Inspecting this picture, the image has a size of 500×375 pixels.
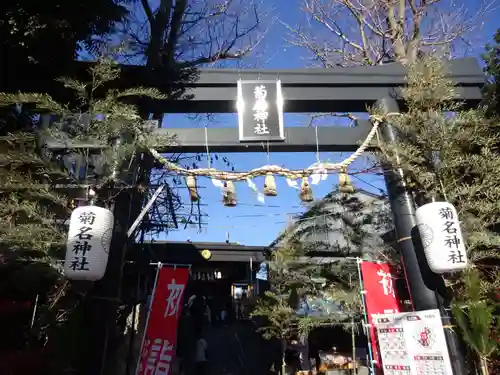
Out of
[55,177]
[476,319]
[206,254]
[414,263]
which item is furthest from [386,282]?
[206,254]

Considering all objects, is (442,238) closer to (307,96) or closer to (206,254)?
→ (307,96)

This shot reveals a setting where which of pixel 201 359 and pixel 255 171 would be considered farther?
pixel 201 359

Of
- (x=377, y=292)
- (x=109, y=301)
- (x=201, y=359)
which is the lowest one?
(x=201, y=359)

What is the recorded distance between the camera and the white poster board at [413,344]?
541 cm

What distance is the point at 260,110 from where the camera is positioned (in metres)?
7.22

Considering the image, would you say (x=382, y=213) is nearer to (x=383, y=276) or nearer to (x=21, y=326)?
(x=383, y=276)

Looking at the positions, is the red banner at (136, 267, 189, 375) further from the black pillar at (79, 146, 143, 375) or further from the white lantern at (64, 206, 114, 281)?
the white lantern at (64, 206, 114, 281)

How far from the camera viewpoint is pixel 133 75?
758 centimetres

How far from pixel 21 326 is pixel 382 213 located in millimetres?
9247

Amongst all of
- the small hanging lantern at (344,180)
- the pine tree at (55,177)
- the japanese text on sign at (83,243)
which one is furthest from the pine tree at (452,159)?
the japanese text on sign at (83,243)

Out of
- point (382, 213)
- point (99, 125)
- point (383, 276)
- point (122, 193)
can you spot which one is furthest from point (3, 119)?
point (382, 213)

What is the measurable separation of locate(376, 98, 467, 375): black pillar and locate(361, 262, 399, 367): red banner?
0.70 meters

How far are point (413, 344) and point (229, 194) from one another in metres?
3.60

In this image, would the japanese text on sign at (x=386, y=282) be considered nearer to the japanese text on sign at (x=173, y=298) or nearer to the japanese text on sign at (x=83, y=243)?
the japanese text on sign at (x=173, y=298)
